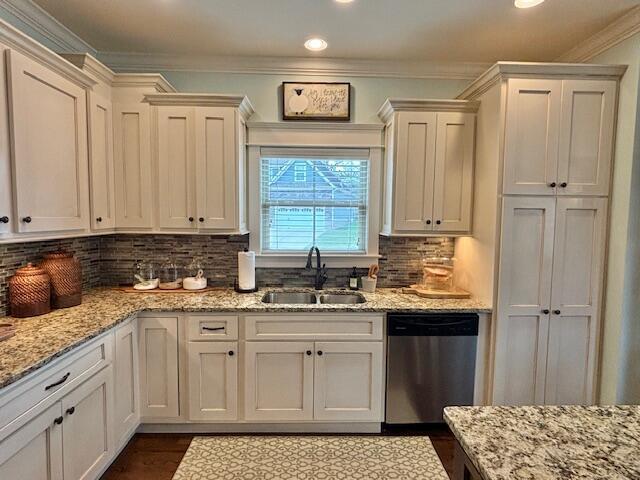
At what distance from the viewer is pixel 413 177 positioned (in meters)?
2.69

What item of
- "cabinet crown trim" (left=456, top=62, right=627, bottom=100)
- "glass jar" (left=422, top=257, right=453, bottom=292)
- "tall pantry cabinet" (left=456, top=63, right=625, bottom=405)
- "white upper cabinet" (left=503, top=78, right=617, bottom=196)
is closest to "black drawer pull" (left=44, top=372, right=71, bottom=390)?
"glass jar" (left=422, top=257, right=453, bottom=292)

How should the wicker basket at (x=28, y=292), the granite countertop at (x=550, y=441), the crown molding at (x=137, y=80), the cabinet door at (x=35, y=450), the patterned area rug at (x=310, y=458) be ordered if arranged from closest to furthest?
the granite countertop at (x=550, y=441), the cabinet door at (x=35, y=450), the wicker basket at (x=28, y=292), the patterned area rug at (x=310, y=458), the crown molding at (x=137, y=80)

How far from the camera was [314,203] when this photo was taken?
3023 millimetres

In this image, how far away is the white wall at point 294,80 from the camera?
2930 mm

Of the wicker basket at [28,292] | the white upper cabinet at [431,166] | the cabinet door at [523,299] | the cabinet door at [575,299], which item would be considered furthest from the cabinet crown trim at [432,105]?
the wicker basket at [28,292]

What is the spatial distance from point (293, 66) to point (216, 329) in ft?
7.04

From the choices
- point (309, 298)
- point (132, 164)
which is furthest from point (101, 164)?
point (309, 298)

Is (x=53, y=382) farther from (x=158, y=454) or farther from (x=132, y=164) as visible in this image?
(x=132, y=164)

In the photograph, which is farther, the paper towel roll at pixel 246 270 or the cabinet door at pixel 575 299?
the paper towel roll at pixel 246 270

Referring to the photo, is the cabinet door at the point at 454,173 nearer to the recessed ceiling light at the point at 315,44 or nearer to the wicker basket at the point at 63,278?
the recessed ceiling light at the point at 315,44

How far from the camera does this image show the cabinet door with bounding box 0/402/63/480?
1338mm

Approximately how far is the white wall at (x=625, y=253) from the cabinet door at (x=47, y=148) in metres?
3.40

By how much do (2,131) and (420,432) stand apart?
9.99 feet

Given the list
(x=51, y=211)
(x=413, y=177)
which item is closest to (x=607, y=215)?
(x=413, y=177)
